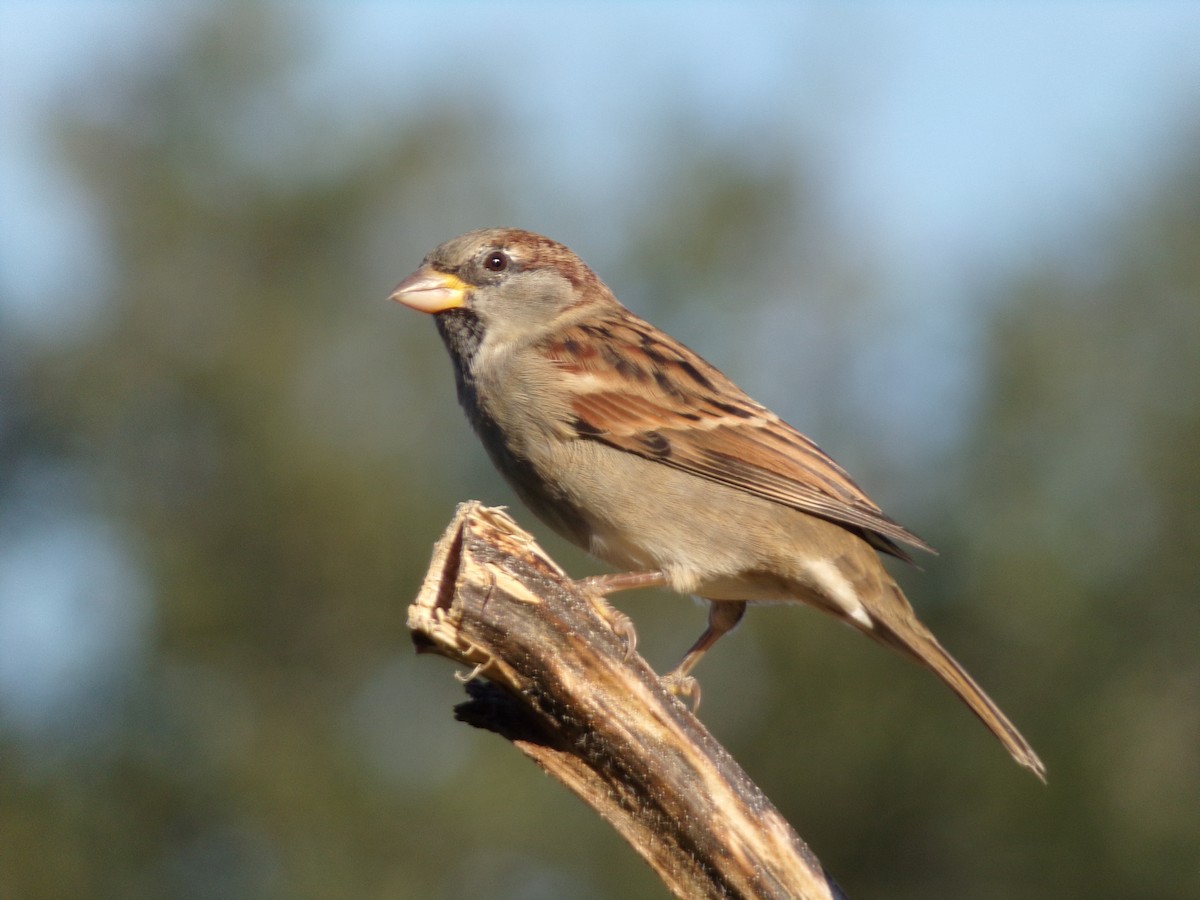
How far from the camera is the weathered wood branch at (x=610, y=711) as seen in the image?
4469mm

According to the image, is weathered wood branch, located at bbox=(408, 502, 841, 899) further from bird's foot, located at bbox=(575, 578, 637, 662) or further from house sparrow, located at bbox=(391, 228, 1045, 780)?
A: house sparrow, located at bbox=(391, 228, 1045, 780)

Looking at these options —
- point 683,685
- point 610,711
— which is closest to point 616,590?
point 683,685

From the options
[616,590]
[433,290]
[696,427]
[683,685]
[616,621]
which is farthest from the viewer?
[433,290]

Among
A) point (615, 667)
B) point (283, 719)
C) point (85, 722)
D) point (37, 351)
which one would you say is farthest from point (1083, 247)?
point (615, 667)

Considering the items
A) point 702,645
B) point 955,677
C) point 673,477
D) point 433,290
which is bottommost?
point 702,645

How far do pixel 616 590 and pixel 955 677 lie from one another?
1.25 meters

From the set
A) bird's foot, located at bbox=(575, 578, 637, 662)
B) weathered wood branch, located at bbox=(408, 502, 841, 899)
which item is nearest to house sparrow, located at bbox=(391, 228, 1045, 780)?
bird's foot, located at bbox=(575, 578, 637, 662)

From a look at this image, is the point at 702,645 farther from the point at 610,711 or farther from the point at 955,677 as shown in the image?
the point at 610,711

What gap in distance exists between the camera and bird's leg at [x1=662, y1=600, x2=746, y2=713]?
19.1ft

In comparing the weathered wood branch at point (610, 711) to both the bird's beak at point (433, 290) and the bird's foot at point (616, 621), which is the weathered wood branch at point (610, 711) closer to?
the bird's foot at point (616, 621)

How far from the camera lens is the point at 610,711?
14.9ft

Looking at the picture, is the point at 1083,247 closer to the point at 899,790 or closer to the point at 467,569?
the point at 899,790

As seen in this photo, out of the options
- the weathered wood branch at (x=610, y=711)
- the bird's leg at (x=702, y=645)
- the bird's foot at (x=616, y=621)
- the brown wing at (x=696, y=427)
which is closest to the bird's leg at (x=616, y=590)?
the bird's foot at (x=616, y=621)

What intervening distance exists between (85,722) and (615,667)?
2117 centimetres
